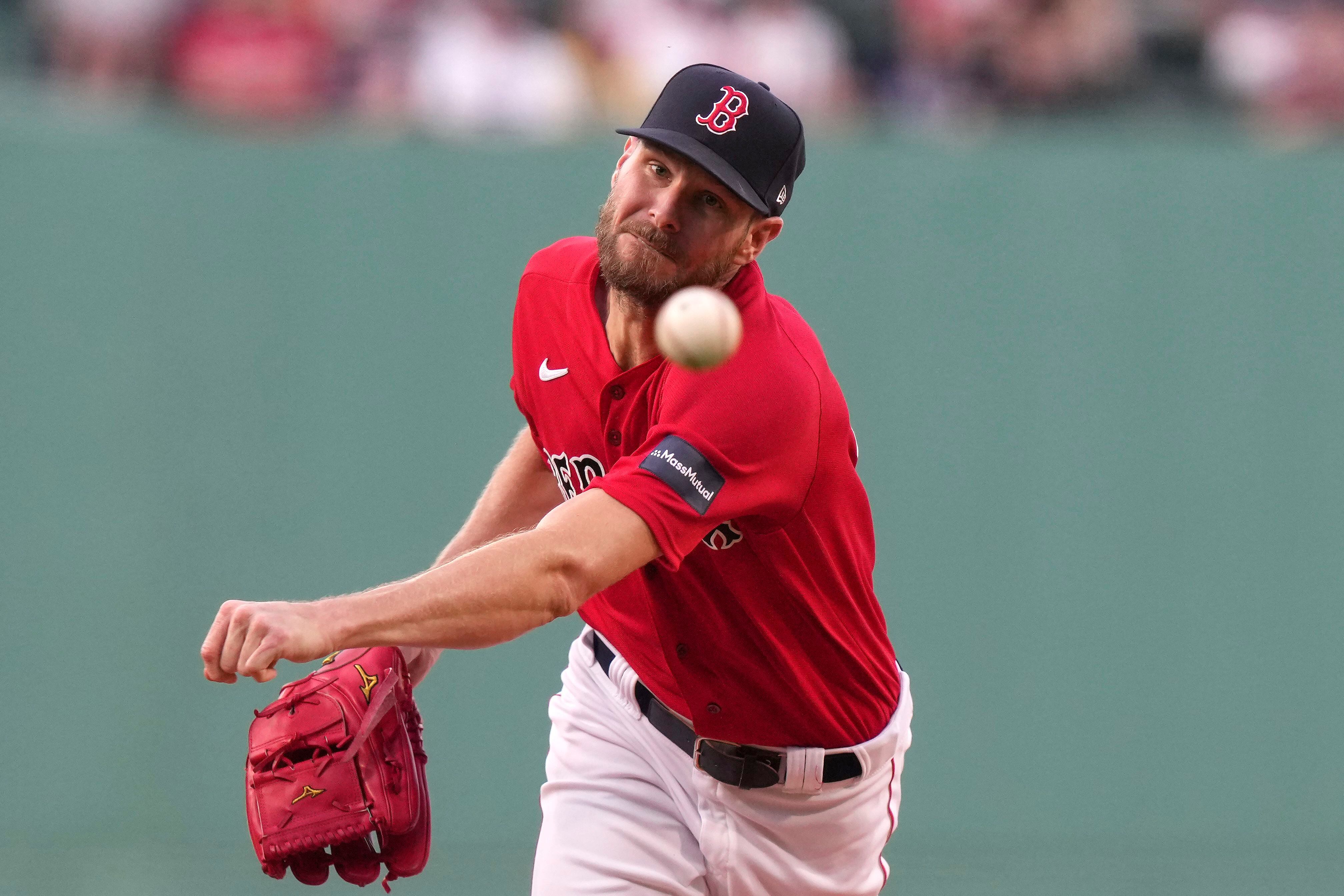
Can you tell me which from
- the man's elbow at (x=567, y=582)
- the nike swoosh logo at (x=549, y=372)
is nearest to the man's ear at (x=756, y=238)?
the nike swoosh logo at (x=549, y=372)

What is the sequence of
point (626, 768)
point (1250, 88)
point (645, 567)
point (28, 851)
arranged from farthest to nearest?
point (1250, 88) < point (28, 851) < point (626, 768) < point (645, 567)

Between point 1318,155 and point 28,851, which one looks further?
point 1318,155

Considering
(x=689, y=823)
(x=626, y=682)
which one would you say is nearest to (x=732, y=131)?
(x=626, y=682)

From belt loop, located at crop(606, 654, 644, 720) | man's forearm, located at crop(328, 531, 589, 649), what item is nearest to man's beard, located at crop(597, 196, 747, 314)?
man's forearm, located at crop(328, 531, 589, 649)

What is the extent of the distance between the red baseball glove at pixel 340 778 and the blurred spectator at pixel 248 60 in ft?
13.3

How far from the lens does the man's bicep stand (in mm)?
2781

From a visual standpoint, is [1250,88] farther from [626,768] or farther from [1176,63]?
[626,768]

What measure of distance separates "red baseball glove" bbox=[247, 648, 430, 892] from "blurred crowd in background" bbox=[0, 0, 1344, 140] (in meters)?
4.08

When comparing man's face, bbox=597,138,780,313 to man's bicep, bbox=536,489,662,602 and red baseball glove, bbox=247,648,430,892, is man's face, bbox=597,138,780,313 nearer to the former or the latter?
man's bicep, bbox=536,489,662,602

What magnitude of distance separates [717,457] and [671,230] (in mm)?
595

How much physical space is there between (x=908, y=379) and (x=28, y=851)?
438cm

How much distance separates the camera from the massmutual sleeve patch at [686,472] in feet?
9.46

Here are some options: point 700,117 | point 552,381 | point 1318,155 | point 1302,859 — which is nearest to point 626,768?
point 552,381

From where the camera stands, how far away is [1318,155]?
287 inches
